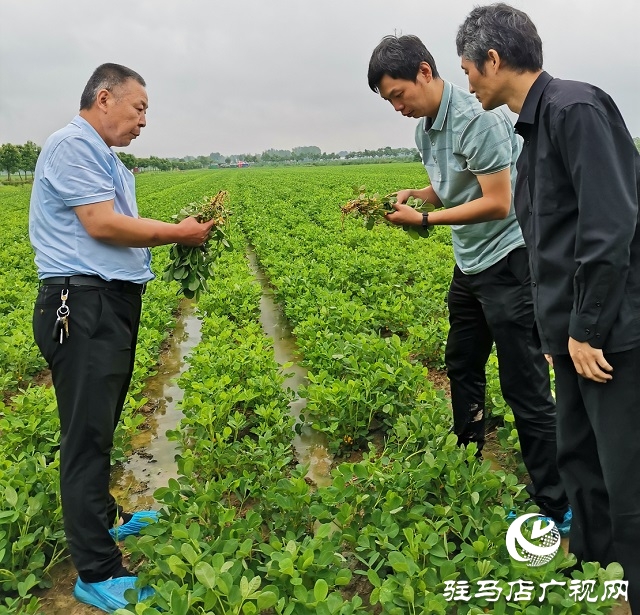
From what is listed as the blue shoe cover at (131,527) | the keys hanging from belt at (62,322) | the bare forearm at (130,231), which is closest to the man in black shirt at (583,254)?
the bare forearm at (130,231)

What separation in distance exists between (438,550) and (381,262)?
20.6 feet

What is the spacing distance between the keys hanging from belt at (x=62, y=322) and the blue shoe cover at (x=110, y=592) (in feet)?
3.59

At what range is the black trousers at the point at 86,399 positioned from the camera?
2375 millimetres

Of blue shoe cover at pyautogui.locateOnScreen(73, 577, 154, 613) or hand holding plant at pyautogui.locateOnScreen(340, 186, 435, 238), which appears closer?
blue shoe cover at pyautogui.locateOnScreen(73, 577, 154, 613)

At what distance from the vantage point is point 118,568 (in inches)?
99.7

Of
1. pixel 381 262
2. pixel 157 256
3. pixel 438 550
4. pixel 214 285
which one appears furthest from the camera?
pixel 157 256

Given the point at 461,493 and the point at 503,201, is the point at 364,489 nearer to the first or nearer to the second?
the point at 461,493

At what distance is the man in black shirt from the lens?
1800mm

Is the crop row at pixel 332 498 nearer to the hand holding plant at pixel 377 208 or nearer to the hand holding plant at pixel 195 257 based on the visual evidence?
the hand holding plant at pixel 195 257

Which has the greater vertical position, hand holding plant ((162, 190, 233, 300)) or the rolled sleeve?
the rolled sleeve

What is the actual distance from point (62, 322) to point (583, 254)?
6.61 ft

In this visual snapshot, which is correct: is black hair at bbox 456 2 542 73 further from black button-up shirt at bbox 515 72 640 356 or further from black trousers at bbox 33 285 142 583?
black trousers at bbox 33 285 142 583

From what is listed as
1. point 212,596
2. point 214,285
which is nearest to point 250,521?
point 212,596

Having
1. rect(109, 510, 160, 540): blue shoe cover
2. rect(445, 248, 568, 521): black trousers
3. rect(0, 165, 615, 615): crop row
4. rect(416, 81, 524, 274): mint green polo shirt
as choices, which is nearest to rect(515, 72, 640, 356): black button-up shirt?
rect(416, 81, 524, 274): mint green polo shirt
